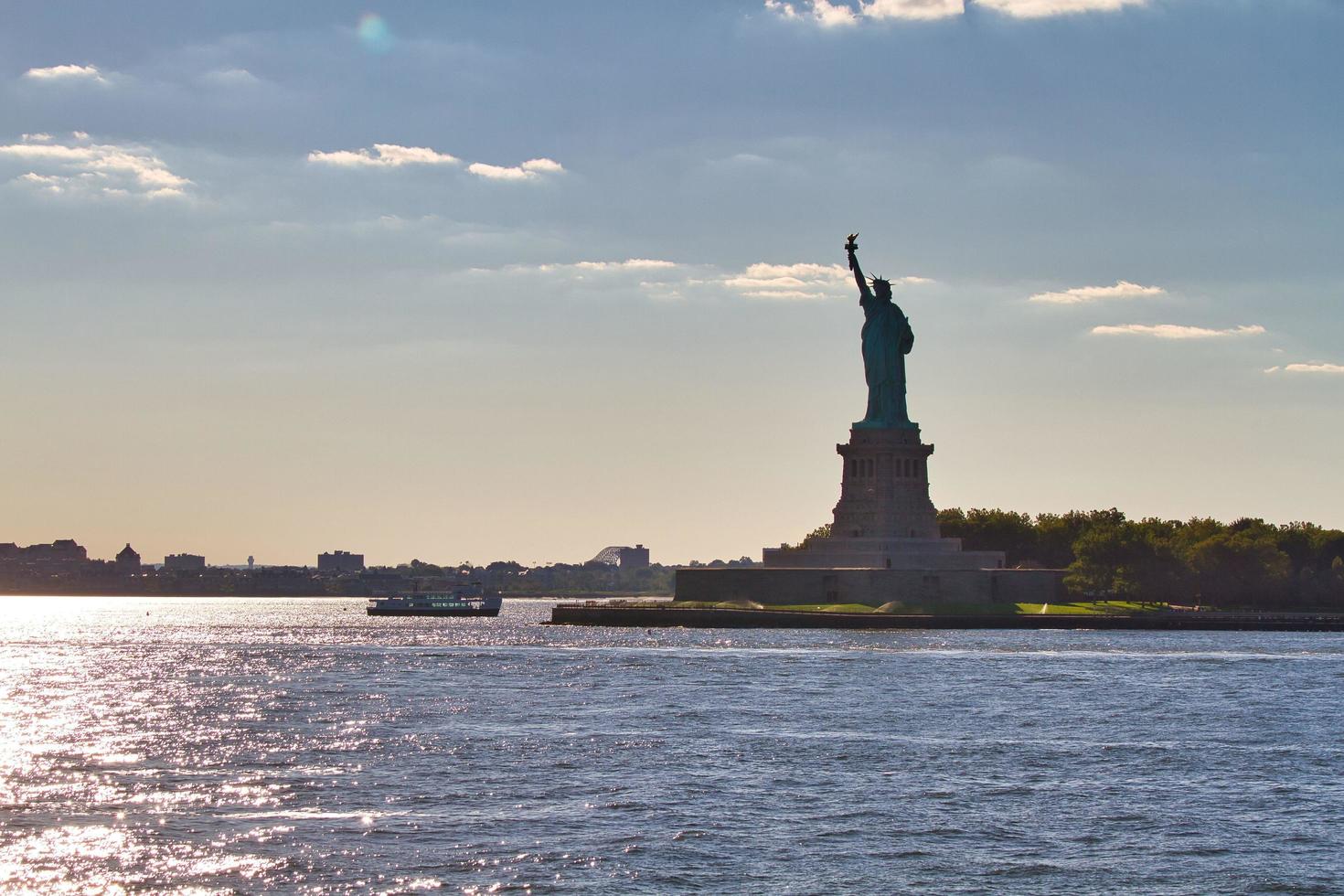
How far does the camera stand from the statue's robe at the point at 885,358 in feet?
488

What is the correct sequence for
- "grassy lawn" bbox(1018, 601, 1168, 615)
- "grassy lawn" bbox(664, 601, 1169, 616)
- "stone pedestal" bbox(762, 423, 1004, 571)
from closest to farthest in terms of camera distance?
1. "grassy lawn" bbox(664, 601, 1169, 616)
2. "grassy lawn" bbox(1018, 601, 1168, 615)
3. "stone pedestal" bbox(762, 423, 1004, 571)

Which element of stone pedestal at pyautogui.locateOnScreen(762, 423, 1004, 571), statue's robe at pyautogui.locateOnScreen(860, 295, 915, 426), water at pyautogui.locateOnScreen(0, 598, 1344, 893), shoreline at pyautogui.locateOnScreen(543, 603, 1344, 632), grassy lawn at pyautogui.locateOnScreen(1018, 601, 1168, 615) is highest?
statue's robe at pyautogui.locateOnScreen(860, 295, 915, 426)

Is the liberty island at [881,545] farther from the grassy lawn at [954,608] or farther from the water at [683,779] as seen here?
the water at [683,779]

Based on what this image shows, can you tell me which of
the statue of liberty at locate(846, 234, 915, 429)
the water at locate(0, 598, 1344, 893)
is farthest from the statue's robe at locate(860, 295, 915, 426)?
the water at locate(0, 598, 1344, 893)

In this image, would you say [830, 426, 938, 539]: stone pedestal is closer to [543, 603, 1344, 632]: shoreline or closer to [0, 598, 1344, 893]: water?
[543, 603, 1344, 632]: shoreline

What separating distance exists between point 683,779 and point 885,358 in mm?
101590

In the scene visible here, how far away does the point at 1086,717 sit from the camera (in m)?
66.8

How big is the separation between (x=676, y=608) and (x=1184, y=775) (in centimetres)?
9347

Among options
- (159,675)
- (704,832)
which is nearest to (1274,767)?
(704,832)

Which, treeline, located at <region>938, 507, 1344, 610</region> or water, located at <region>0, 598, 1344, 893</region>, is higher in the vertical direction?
treeline, located at <region>938, 507, 1344, 610</region>

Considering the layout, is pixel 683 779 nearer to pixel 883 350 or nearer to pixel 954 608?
pixel 954 608

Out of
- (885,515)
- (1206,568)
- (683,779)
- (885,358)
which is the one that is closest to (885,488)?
(885,515)

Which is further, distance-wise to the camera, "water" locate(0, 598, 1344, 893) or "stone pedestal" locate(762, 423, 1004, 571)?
"stone pedestal" locate(762, 423, 1004, 571)

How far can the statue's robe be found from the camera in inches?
5856
